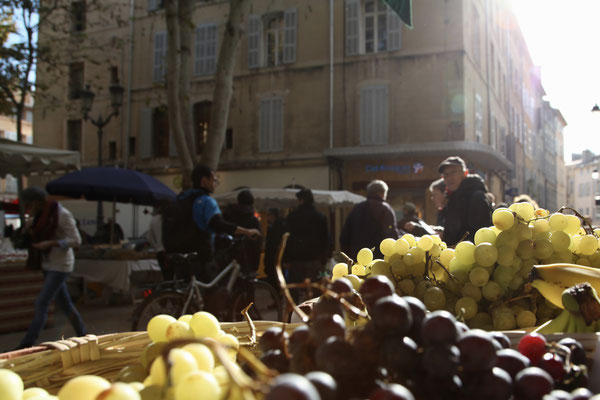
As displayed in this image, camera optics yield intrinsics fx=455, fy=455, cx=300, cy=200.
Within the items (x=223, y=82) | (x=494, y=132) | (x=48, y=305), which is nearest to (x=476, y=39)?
(x=494, y=132)

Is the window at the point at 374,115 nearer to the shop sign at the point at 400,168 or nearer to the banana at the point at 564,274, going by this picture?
the shop sign at the point at 400,168

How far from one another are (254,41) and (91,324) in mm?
12509

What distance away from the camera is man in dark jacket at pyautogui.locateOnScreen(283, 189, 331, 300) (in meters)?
5.95

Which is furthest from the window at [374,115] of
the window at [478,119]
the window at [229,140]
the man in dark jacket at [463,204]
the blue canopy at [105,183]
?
the man in dark jacket at [463,204]

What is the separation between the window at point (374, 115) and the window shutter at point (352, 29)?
56.0 inches

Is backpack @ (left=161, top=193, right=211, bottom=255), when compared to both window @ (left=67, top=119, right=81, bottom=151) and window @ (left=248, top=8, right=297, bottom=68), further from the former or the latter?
window @ (left=67, top=119, right=81, bottom=151)

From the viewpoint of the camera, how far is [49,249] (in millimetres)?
4691

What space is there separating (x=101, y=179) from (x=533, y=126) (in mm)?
32747

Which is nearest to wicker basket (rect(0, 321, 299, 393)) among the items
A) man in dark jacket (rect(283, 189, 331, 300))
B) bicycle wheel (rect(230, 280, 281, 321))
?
bicycle wheel (rect(230, 280, 281, 321))

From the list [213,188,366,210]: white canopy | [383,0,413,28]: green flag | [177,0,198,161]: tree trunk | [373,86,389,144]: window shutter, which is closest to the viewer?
[383,0,413,28]: green flag

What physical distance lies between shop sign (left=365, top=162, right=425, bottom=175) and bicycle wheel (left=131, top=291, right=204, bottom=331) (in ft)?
35.8

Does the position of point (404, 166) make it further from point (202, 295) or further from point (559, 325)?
point (559, 325)

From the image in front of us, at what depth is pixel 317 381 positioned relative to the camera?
1.83 feet

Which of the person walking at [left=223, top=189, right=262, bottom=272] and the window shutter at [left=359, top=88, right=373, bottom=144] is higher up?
the window shutter at [left=359, top=88, right=373, bottom=144]
